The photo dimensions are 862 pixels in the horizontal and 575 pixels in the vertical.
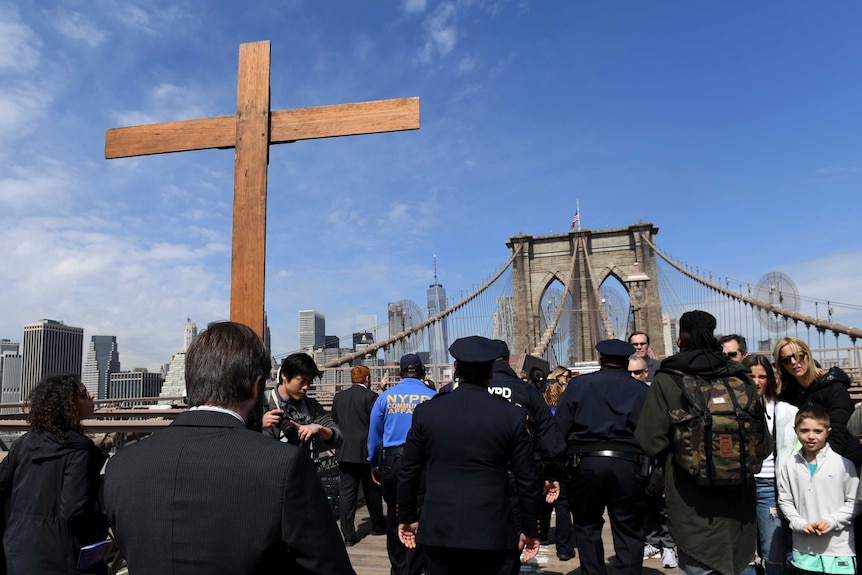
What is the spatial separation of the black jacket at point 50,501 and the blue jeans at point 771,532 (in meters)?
3.60

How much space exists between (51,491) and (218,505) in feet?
6.40

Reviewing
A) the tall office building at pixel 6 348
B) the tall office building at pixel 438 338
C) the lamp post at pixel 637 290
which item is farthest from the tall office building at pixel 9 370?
the lamp post at pixel 637 290

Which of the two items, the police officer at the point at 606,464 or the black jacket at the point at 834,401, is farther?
the police officer at the point at 606,464

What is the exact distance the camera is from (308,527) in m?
1.23

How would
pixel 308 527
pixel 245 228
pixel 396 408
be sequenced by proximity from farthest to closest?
pixel 396 408 < pixel 245 228 < pixel 308 527

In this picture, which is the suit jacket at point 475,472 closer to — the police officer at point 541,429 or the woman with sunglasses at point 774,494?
the police officer at point 541,429

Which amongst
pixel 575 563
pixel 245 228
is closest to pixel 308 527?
pixel 245 228

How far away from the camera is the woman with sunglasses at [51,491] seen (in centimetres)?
258

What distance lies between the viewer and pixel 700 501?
2.84 meters

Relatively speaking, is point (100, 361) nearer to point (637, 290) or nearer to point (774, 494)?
point (637, 290)

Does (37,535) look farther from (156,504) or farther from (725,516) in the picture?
(725,516)

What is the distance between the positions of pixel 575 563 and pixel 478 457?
9.19 feet

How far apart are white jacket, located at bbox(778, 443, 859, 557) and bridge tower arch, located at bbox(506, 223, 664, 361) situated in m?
33.7

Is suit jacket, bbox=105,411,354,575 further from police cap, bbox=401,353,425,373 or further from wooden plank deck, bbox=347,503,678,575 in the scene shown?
wooden plank deck, bbox=347,503,678,575
